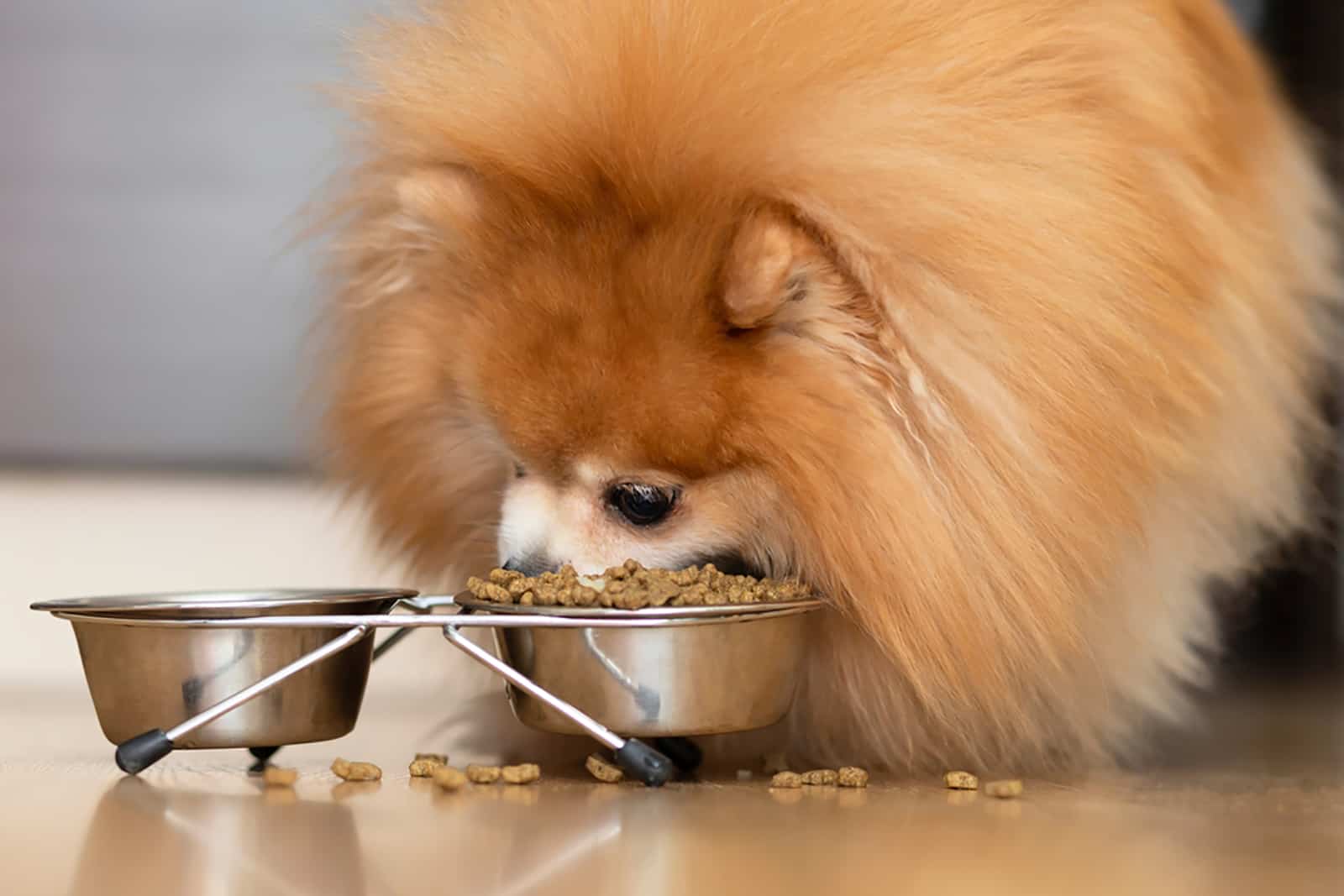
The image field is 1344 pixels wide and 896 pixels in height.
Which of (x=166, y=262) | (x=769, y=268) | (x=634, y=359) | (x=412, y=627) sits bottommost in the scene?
(x=412, y=627)

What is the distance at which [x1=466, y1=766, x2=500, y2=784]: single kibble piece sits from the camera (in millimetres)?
1654

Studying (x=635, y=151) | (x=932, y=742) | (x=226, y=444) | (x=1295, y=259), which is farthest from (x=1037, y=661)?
(x=226, y=444)

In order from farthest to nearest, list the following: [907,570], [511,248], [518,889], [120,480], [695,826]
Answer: [120,480]
[511,248]
[907,570]
[695,826]
[518,889]

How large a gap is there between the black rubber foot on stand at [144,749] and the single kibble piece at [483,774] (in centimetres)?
31

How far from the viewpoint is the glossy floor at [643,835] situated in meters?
1.21

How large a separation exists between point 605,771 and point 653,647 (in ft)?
0.63

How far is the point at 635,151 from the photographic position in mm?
1671

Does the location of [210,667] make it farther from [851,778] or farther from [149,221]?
[149,221]

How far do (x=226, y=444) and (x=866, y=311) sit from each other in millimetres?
2283

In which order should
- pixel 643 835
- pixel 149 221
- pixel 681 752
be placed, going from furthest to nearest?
1. pixel 149 221
2. pixel 681 752
3. pixel 643 835

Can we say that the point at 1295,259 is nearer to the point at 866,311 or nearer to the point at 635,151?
the point at 866,311

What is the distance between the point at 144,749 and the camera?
5.23 feet

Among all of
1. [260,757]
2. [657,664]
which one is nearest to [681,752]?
[657,664]

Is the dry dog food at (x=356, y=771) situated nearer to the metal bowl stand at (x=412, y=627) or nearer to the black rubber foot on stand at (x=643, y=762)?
the metal bowl stand at (x=412, y=627)
